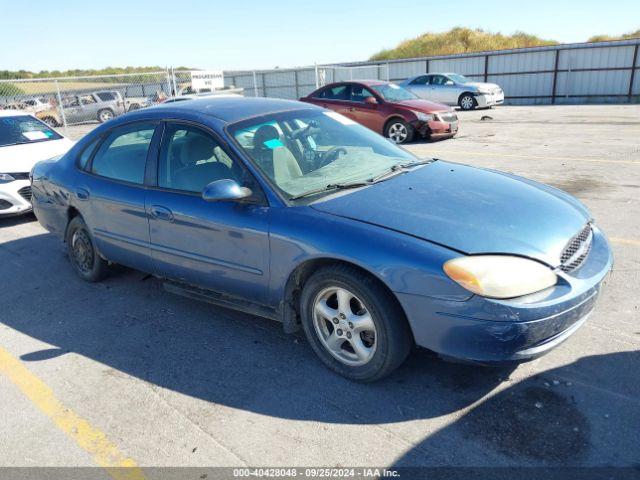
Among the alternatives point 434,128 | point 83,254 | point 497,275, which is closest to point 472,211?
point 497,275

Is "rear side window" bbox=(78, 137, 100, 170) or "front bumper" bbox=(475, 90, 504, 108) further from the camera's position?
"front bumper" bbox=(475, 90, 504, 108)

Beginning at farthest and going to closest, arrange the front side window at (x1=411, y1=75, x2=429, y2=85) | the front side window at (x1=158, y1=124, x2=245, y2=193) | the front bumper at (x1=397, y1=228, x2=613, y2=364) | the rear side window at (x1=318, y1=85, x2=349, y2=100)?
1. the front side window at (x1=411, y1=75, x2=429, y2=85)
2. the rear side window at (x1=318, y1=85, x2=349, y2=100)
3. the front side window at (x1=158, y1=124, x2=245, y2=193)
4. the front bumper at (x1=397, y1=228, x2=613, y2=364)

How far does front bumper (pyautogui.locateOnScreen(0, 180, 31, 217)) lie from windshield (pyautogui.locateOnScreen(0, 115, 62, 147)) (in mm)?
1210

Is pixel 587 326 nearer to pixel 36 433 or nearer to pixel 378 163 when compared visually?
pixel 378 163

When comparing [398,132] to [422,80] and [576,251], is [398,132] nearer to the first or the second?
[576,251]

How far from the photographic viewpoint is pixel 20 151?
765cm

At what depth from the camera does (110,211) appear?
14.0 feet

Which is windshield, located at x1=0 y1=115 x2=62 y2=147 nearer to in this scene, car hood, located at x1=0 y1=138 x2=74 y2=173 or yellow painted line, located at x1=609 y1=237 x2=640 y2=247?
car hood, located at x1=0 y1=138 x2=74 y2=173

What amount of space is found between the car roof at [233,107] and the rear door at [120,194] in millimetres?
338

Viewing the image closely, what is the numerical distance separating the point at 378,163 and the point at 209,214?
1.31m

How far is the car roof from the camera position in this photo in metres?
3.79

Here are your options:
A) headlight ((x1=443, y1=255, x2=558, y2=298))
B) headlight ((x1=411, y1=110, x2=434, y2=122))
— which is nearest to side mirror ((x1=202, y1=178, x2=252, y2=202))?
headlight ((x1=443, y1=255, x2=558, y2=298))

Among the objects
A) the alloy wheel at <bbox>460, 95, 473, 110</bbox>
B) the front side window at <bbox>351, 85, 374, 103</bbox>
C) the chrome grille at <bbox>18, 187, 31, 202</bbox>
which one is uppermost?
the front side window at <bbox>351, 85, 374, 103</bbox>

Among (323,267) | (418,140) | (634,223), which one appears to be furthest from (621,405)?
(418,140)
